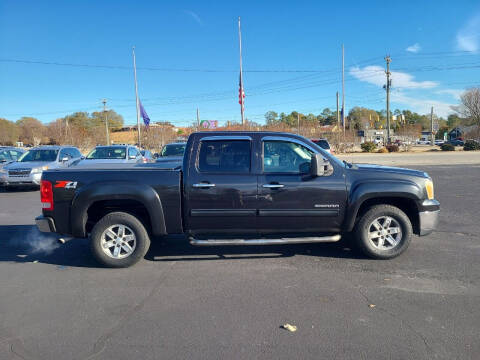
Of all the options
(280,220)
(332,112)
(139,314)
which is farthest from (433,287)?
(332,112)

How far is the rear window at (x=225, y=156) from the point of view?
4691 millimetres

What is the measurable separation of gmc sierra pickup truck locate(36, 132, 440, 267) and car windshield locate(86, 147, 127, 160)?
28.4 ft

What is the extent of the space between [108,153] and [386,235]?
11141 mm

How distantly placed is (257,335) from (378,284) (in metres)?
1.86

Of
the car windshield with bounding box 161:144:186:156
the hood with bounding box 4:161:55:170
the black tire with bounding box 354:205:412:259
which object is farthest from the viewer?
the car windshield with bounding box 161:144:186:156

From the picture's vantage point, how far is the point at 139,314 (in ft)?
11.4

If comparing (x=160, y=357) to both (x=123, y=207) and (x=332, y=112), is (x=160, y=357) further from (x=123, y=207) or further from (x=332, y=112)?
(x=332, y=112)

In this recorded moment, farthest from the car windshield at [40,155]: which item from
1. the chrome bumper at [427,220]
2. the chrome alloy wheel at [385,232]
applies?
the chrome bumper at [427,220]

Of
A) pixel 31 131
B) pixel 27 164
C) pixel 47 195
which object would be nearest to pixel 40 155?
pixel 27 164

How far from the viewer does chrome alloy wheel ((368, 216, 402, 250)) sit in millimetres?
4852

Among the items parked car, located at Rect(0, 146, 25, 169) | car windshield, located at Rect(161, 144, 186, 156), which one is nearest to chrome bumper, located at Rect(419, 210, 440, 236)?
car windshield, located at Rect(161, 144, 186, 156)

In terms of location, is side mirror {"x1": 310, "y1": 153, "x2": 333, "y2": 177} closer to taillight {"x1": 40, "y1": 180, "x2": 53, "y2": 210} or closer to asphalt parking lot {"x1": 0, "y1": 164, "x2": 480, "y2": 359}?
asphalt parking lot {"x1": 0, "y1": 164, "x2": 480, "y2": 359}

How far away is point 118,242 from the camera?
4.70 m

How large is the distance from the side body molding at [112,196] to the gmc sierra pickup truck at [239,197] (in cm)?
1
